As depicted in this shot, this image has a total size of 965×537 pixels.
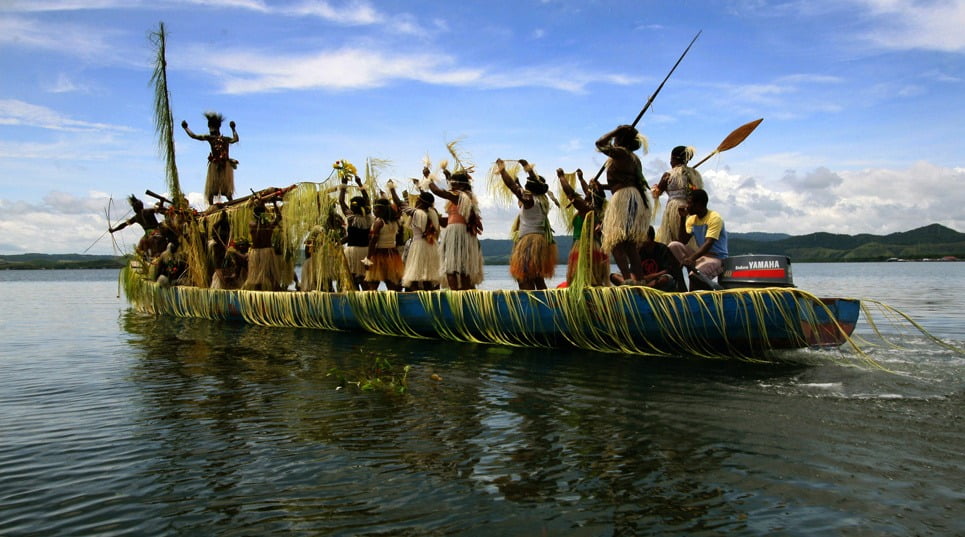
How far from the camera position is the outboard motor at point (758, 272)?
677 centimetres

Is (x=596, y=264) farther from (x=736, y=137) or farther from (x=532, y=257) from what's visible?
(x=736, y=137)

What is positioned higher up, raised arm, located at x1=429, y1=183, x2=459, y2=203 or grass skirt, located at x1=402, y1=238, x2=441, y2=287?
raised arm, located at x1=429, y1=183, x2=459, y2=203

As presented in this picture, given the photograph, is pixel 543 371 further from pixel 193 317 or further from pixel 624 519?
pixel 193 317

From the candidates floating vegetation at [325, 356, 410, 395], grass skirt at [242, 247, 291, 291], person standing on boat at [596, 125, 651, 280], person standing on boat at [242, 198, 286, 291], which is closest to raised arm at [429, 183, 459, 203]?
person standing on boat at [596, 125, 651, 280]

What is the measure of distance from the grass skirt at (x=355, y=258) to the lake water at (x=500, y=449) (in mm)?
3631

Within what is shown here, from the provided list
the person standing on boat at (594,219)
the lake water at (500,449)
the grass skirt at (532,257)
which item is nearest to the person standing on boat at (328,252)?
the grass skirt at (532,257)

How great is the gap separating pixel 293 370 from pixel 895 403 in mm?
5434

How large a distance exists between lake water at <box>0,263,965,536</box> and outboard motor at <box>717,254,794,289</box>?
80 centimetres

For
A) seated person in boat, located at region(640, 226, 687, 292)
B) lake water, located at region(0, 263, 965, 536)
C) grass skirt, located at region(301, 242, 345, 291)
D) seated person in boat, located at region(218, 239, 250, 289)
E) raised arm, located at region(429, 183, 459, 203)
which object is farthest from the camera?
seated person in boat, located at region(218, 239, 250, 289)

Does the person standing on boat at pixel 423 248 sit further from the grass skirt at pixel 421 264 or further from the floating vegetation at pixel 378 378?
the floating vegetation at pixel 378 378

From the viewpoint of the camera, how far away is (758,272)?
686cm

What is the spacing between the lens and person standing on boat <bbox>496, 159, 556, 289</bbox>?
841 centimetres

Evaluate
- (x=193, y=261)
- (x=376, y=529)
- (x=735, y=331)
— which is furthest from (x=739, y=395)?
(x=193, y=261)

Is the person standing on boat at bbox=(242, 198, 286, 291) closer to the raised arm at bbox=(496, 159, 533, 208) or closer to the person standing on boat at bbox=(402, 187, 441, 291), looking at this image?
the person standing on boat at bbox=(402, 187, 441, 291)
